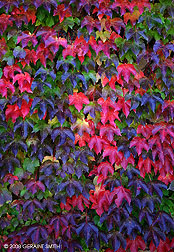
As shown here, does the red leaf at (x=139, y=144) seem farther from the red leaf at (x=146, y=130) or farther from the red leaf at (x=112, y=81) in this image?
the red leaf at (x=112, y=81)

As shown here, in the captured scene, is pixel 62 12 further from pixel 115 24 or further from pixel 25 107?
pixel 25 107

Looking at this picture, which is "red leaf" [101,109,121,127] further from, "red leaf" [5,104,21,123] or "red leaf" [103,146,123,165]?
"red leaf" [5,104,21,123]

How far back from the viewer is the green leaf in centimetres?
227

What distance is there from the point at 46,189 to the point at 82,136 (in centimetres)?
60

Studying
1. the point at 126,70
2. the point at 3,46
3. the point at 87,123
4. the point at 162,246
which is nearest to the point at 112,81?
the point at 126,70

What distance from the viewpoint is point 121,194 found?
224cm

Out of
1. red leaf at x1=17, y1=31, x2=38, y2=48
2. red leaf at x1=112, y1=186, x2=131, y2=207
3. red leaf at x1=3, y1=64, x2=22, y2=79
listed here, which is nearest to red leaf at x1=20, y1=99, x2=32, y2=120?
red leaf at x1=3, y1=64, x2=22, y2=79

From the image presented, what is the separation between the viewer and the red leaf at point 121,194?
7.34 ft

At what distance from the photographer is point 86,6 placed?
205 cm

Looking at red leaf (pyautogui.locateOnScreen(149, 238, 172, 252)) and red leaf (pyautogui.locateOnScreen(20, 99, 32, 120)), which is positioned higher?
red leaf (pyautogui.locateOnScreen(20, 99, 32, 120))

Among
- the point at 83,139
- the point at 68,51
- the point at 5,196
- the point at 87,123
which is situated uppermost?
the point at 68,51

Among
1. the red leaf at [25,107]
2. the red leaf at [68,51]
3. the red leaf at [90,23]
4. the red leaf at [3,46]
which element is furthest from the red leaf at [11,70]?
the red leaf at [90,23]

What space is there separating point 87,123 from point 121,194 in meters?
0.71

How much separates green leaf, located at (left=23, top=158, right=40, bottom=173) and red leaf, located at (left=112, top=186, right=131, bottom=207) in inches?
29.4
